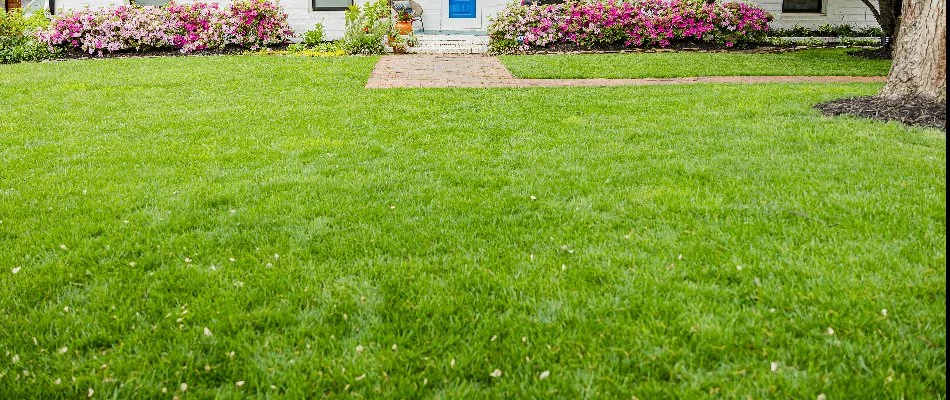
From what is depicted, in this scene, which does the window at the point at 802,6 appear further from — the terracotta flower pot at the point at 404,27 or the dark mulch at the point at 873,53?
the terracotta flower pot at the point at 404,27

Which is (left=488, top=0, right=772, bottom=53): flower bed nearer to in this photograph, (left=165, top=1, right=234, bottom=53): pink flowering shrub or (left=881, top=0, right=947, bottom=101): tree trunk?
(left=165, top=1, right=234, bottom=53): pink flowering shrub

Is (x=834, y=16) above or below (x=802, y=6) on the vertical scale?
below

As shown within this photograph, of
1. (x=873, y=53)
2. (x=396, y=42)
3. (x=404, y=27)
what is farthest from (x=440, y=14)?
(x=873, y=53)

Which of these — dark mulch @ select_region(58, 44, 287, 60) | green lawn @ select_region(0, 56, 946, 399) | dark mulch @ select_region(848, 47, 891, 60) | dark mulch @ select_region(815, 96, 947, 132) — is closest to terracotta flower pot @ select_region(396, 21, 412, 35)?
dark mulch @ select_region(58, 44, 287, 60)

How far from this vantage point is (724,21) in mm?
15359

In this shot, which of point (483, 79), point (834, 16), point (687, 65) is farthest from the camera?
point (834, 16)

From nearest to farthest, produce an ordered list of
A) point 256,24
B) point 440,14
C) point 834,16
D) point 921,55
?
point 921,55, point 256,24, point 834,16, point 440,14

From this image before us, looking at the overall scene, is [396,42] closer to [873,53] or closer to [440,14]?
[440,14]

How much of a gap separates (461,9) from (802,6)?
7778 mm

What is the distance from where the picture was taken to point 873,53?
1400cm

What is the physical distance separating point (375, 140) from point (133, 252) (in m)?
2.87

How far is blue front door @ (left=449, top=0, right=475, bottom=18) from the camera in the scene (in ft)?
60.2

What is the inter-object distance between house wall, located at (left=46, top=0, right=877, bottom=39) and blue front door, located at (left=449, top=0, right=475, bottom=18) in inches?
7.7

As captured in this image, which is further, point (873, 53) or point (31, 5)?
point (31, 5)
